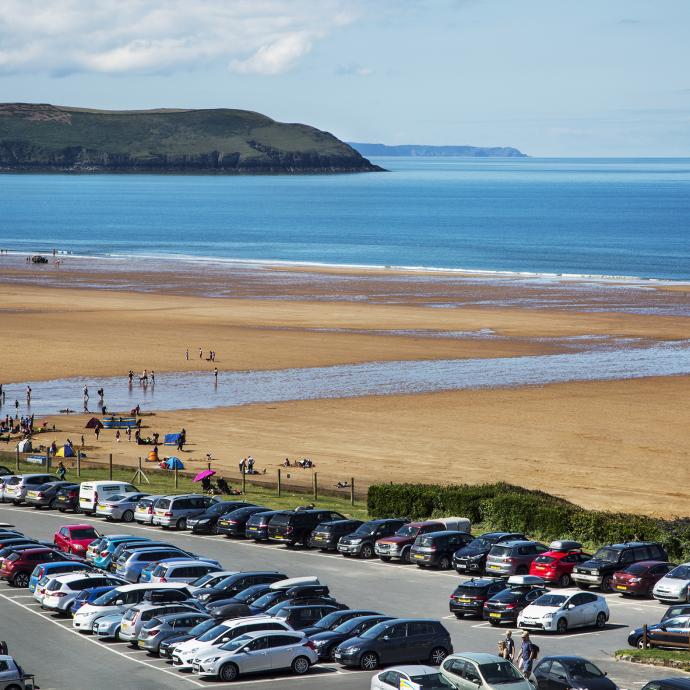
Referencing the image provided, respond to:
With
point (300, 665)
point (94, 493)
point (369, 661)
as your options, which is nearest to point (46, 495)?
point (94, 493)

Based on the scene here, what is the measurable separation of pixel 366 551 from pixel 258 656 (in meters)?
12.7

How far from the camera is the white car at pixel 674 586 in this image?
3359 centimetres

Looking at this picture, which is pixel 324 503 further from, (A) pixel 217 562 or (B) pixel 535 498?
(A) pixel 217 562

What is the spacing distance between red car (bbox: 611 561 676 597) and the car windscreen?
10.7 m

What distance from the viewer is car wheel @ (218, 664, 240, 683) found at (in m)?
27.6

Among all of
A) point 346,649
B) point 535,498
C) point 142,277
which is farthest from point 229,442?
point 142,277

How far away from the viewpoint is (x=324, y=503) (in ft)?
161

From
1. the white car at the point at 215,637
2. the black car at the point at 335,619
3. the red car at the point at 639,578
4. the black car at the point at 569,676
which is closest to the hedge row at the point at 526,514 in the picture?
the red car at the point at 639,578

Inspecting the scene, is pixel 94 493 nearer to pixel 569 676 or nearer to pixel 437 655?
pixel 437 655

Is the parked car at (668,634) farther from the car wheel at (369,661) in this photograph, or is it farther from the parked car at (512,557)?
the parked car at (512,557)

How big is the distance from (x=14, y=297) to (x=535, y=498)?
297 ft

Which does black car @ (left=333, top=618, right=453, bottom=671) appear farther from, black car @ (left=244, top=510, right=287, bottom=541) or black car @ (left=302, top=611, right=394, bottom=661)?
black car @ (left=244, top=510, right=287, bottom=541)

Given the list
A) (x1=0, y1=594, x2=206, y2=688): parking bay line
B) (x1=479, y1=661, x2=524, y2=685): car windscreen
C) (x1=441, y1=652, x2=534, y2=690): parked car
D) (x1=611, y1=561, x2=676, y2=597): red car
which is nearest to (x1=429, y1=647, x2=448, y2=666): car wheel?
(x1=441, y1=652, x2=534, y2=690): parked car

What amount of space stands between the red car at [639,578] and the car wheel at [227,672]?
12.1 meters
